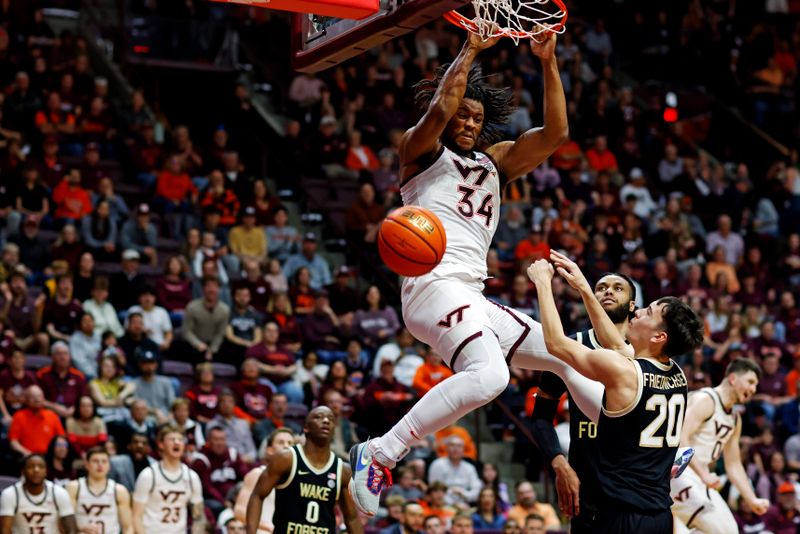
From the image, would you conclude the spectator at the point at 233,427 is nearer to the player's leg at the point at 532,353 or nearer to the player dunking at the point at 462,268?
the player dunking at the point at 462,268

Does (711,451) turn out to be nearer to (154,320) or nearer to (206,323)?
(206,323)

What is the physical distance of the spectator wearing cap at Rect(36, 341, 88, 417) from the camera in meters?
13.2

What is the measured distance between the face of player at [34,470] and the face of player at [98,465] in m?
0.54

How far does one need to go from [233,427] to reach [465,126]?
23.4ft

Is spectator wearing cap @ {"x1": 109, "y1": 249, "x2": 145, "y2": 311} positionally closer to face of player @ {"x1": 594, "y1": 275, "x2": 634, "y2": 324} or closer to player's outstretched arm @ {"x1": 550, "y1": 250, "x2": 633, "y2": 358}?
face of player @ {"x1": 594, "y1": 275, "x2": 634, "y2": 324}

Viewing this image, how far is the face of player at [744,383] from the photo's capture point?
33.8ft

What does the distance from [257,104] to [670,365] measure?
14.1m

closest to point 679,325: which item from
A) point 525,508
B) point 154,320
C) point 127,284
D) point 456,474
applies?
point 525,508

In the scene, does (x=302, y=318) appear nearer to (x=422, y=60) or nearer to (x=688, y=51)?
(x=422, y=60)

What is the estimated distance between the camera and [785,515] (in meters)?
14.9

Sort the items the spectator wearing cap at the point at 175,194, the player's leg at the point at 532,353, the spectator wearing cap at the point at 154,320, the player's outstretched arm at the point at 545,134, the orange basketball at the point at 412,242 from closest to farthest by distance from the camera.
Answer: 1. the orange basketball at the point at 412,242
2. the player's outstretched arm at the point at 545,134
3. the player's leg at the point at 532,353
4. the spectator wearing cap at the point at 154,320
5. the spectator wearing cap at the point at 175,194

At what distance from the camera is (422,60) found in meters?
20.9

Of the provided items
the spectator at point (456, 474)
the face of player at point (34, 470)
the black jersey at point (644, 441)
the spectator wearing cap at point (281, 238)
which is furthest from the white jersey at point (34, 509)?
the spectator wearing cap at point (281, 238)

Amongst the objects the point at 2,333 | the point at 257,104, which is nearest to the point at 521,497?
the point at 2,333
